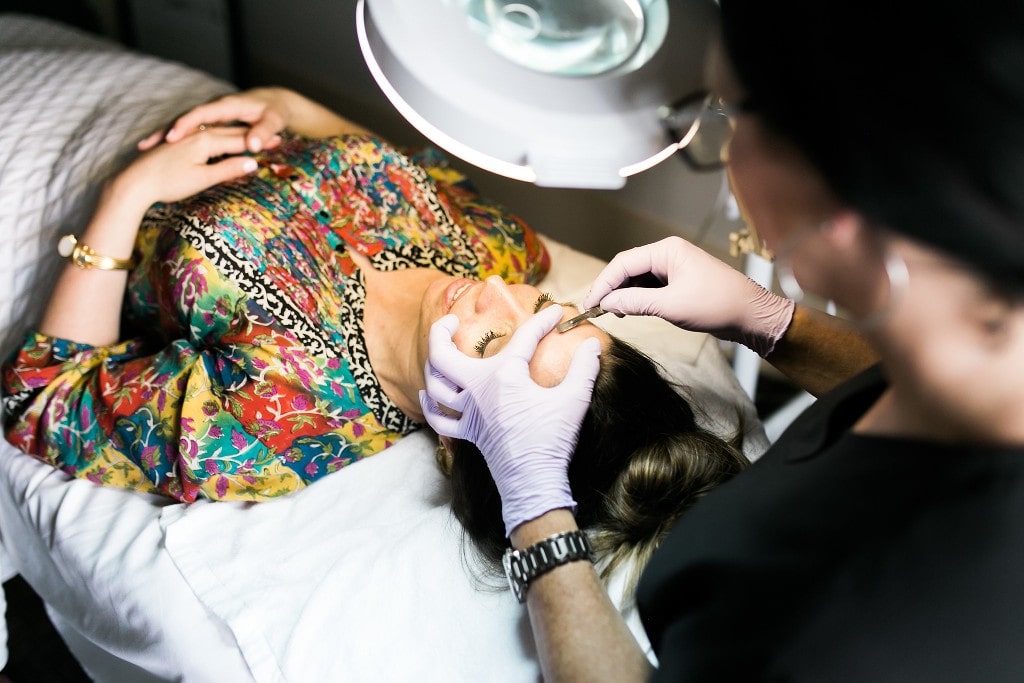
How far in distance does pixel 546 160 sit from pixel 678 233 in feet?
2.87

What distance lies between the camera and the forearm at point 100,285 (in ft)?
4.62

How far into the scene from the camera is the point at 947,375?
58 centimetres

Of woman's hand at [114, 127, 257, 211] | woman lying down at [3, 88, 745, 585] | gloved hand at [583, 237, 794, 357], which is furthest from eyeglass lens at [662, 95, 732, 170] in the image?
woman's hand at [114, 127, 257, 211]

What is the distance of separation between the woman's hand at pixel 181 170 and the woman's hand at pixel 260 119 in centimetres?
6

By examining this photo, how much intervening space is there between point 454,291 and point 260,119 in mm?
716

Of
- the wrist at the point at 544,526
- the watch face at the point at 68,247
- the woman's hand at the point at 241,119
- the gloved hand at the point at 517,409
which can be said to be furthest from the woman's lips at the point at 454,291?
the watch face at the point at 68,247

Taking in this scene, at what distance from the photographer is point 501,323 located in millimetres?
1239

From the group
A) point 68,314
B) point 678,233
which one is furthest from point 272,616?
point 678,233

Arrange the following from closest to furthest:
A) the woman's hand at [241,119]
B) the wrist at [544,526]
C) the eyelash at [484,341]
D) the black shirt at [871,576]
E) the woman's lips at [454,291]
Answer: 1. the black shirt at [871,576]
2. the wrist at [544,526]
3. the eyelash at [484,341]
4. the woman's lips at [454,291]
5. the woman's hand at [241,119]

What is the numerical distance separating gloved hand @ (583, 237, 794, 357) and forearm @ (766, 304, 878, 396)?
24 millimetres

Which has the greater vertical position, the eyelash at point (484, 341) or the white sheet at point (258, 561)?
the eyelash at point (484, 341)

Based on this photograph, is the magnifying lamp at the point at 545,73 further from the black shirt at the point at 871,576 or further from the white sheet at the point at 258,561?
the white sheet at the point at 258,561

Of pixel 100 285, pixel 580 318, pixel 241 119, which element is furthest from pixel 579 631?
pixel 241 119

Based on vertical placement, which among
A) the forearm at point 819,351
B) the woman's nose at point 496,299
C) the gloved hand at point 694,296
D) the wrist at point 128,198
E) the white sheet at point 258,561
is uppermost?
the gloved hand at point 694,296
